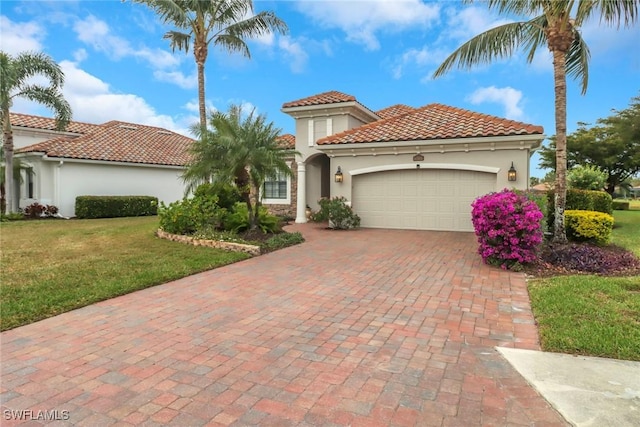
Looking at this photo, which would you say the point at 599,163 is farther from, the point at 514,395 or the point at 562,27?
the point at 514,395

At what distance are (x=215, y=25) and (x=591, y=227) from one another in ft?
51.4

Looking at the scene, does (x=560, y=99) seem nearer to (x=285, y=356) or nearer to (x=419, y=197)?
(x=419, y=197)

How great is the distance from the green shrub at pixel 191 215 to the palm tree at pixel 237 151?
71 centimetres

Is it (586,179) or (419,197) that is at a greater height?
(586,179)

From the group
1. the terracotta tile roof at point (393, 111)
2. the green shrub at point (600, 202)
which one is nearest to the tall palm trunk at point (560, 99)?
the green shrub at point (600, 202)

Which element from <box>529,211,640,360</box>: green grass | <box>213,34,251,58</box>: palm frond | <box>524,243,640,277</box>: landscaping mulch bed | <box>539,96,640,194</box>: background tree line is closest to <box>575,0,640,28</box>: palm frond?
<box>524,243,640,277</box>: landscaping mulch bed

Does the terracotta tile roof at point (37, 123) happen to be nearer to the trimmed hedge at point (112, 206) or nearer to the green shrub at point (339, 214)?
the trimmed hedge at point (112, 206)

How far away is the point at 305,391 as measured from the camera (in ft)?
10.5

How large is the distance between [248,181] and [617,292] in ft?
29.2

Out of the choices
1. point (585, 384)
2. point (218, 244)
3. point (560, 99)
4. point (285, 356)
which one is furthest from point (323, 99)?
point (585, 384)

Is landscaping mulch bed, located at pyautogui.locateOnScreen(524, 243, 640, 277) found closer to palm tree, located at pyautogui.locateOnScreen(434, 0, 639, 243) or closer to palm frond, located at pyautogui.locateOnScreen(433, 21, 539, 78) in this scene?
palm tree, located at pyautogui.locateOnScreen(434, 0, 639, 243)

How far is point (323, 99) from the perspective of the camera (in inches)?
674

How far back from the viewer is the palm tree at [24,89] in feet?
54.0

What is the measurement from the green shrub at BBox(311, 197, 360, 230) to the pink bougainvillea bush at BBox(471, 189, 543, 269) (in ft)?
22.4
